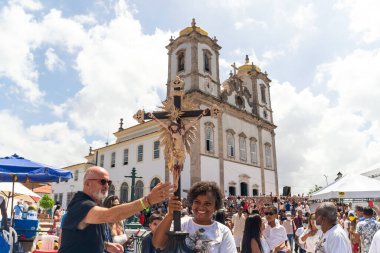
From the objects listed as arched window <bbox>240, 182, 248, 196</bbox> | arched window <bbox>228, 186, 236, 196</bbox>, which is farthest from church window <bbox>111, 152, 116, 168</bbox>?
arched window <bbox>240, 182, 248, 196</bbox>

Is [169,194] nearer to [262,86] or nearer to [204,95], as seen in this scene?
[204,95]

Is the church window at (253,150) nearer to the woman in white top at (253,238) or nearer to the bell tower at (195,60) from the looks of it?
the bell tower at (195,60)

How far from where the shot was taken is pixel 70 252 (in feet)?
9.21

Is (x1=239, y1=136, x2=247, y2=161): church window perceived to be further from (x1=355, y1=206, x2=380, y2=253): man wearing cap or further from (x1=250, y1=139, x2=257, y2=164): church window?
(x1=355, y1=206, x2=380, y2=253): man wearing cap

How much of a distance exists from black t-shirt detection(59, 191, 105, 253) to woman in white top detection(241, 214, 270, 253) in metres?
2.20

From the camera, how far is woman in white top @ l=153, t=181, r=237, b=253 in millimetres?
2797

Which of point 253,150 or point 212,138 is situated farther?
point 253,150

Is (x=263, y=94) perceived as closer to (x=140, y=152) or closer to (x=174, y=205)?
(x=140, y=152)

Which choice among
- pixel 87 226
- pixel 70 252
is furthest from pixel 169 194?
pixel 70 252

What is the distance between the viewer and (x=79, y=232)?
112 inches

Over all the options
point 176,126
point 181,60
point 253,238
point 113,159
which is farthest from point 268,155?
point 176,126

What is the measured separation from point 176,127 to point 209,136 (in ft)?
77.4

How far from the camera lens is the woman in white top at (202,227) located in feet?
9.18

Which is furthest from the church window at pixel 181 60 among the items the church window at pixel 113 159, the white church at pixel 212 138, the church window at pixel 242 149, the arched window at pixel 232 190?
the church window at pixel 113 159
